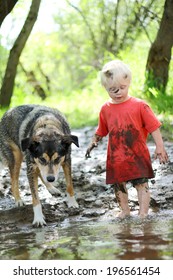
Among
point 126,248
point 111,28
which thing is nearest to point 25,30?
point 126,248

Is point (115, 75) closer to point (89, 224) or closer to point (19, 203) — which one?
point (89, 224)

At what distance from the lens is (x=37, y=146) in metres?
6.07

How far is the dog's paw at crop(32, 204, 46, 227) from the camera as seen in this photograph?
6.23 metres

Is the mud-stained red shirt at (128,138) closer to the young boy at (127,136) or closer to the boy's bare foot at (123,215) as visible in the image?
the young boy at (127,136)

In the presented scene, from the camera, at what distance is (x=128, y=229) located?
537 centimetres

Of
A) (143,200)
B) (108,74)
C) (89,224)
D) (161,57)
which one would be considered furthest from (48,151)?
(161,57)

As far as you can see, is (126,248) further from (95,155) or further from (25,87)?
(25,87)

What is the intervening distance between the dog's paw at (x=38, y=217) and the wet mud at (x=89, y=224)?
102 millimetres

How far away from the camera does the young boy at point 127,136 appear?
5812 mm

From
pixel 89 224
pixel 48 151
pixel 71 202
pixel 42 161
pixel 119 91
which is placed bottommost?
pixel 89 224

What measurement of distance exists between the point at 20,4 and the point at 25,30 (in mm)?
927

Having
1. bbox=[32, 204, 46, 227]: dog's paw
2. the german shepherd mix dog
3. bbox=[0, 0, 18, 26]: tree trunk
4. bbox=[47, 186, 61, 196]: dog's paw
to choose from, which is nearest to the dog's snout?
the german shepherd mix dog

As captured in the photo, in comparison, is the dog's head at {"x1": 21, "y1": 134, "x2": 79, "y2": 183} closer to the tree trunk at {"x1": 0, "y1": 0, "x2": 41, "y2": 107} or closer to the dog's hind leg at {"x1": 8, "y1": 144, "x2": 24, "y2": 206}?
the dog's hind leg at {"x1": 8, "y1": 144, "x2": 24, "y2": 206}

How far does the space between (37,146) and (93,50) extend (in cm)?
2731
